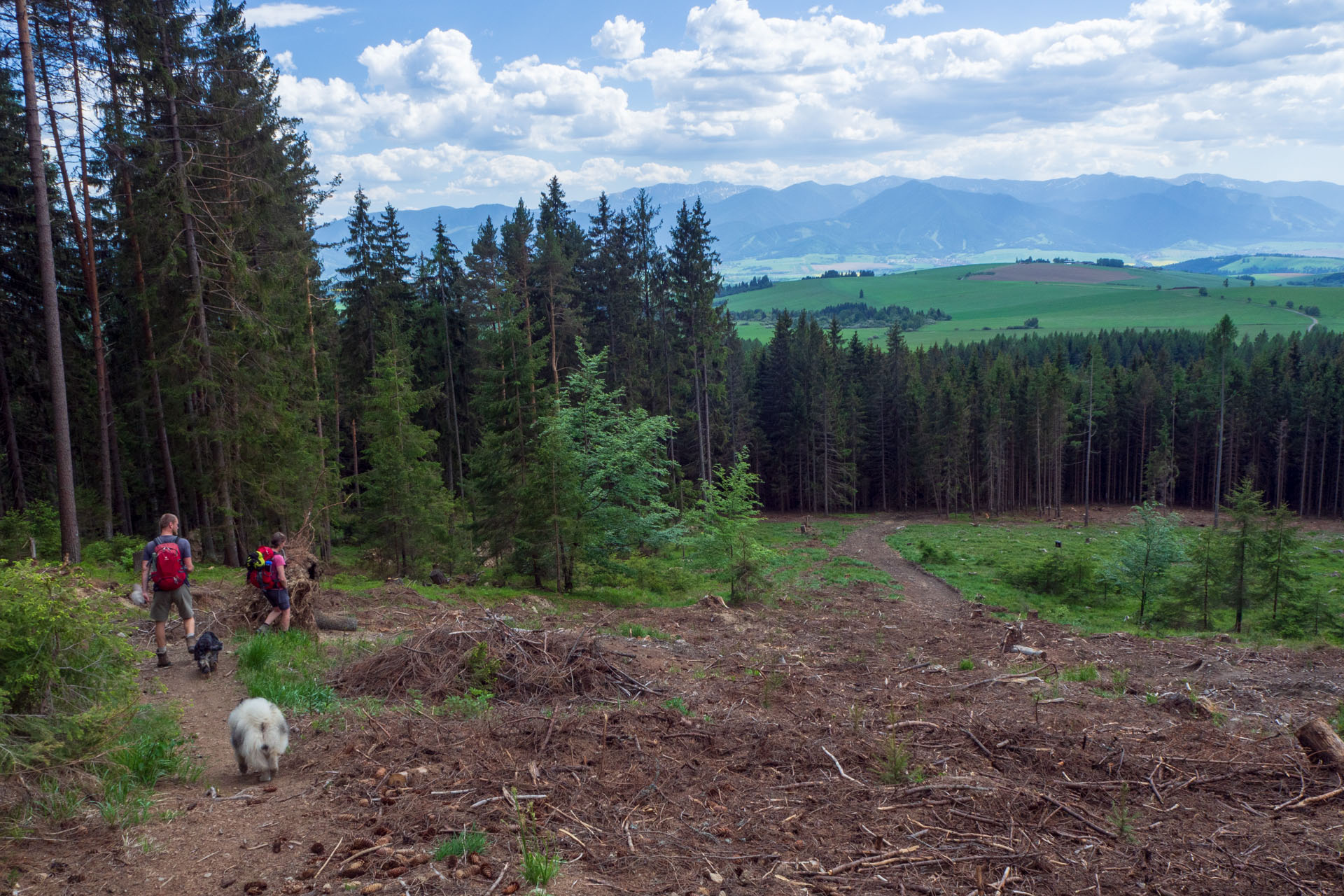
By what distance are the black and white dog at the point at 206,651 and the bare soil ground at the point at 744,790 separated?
0.20 meters

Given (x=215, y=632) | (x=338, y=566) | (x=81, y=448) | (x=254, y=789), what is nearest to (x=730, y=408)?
(x=338, y=566)

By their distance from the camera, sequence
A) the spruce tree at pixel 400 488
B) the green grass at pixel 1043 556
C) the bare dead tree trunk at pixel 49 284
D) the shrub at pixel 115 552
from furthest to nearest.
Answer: the spruce tree at pixel 400 488 → the green grass at pixel 1043 556 → the shrub at pixel 115 552 → the bare dead tree trunk at pixel 49 284

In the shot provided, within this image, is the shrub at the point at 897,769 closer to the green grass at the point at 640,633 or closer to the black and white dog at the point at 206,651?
the green grass at the point at 640,633

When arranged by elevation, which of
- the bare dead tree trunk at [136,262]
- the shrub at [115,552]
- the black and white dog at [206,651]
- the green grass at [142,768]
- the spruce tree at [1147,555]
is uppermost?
the bare dead tree trunk at [136,262]

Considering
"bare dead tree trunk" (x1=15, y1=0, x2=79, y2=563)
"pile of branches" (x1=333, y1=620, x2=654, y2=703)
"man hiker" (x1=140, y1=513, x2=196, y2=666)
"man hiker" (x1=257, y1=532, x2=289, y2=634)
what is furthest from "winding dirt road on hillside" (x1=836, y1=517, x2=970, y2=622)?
"bare dead tree trunk" (x1=15, y1=0, x2=79, y2=563)

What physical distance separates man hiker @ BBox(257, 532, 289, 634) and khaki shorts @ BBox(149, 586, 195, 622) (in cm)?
101

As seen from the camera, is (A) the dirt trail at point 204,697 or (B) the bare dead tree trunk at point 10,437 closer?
(A) the dirt trail at point 204,697

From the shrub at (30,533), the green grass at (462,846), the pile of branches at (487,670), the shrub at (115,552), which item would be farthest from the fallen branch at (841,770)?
the shrub at (30,533)

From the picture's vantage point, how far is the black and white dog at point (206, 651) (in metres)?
9.76

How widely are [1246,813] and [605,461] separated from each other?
18.0 metres

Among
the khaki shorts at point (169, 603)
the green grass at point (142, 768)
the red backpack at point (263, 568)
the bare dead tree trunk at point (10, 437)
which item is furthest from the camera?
the bare dead tree trunk at point (10, 437)

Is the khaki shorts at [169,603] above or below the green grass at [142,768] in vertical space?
above

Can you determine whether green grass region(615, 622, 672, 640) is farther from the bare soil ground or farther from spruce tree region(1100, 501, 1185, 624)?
spruce tree region(1100, 501, 1185, 624)

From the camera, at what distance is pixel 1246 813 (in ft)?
22.2
